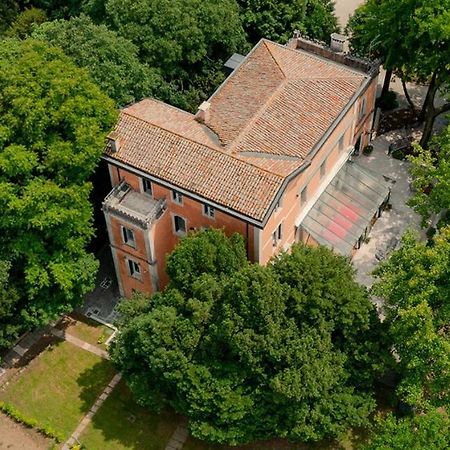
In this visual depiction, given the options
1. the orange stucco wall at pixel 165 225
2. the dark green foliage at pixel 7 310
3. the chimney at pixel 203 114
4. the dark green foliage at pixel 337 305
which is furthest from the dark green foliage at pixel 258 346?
the chimney at pixel 203 114

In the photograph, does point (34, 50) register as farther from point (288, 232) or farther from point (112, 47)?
point (288, 232)

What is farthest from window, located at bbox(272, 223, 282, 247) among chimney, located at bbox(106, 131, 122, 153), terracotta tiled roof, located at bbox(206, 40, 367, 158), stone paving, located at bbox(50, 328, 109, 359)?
stone paving, located at bbox(50, 328, 109, 359)

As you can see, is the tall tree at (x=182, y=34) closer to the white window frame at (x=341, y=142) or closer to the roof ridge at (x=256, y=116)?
the roof ridge at (x=256, y=116)

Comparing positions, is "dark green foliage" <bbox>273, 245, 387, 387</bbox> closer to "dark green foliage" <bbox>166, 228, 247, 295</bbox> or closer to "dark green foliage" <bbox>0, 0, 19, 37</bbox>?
"dark green foliage" <bbox>166, 228, 247, 295</bbox>

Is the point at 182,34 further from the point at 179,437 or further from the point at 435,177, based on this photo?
the point at 179,437

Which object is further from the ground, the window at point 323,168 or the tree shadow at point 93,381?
the window at point 323,168
